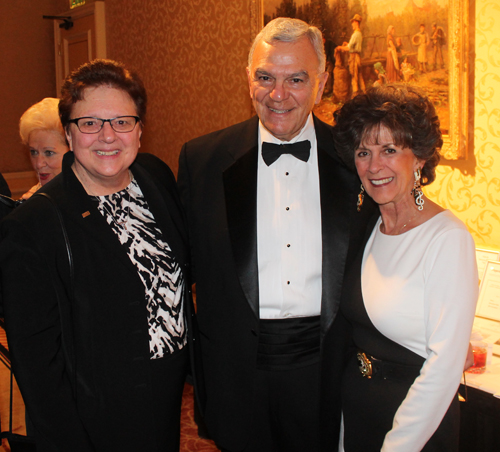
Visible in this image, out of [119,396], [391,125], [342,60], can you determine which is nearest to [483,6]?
[342,60]

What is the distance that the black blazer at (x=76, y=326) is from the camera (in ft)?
4.51

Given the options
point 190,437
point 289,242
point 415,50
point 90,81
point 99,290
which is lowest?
point 190,437

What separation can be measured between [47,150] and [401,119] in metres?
1.64

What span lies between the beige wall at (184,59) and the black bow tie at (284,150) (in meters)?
1.84

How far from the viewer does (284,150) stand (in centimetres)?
188

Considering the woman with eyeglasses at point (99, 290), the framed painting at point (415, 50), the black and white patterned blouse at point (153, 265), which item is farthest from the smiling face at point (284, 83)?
the framed painting at point (415, 50)

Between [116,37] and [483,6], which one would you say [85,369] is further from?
[116,37]

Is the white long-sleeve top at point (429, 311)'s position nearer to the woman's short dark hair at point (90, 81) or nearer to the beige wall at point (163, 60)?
the woman's short dark hair at point (90, 81)

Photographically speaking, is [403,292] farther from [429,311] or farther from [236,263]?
[236,263]

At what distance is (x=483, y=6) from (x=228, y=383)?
2.03 m

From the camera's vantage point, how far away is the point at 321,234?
6.06 feet

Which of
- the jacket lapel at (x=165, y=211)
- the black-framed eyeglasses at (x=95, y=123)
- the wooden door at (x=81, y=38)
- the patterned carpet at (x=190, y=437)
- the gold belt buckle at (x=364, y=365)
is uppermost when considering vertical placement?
the wooden door at (x=81, y=38)

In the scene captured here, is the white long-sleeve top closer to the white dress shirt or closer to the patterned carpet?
the white dress shirt

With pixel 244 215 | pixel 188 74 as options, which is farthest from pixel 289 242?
pixel 188 74
